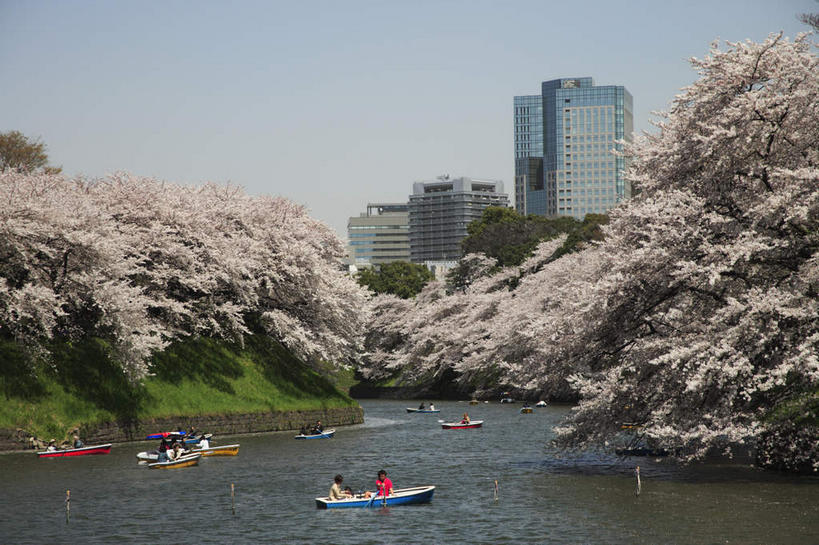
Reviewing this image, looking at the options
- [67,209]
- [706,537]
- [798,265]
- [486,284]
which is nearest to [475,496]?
[706,537]

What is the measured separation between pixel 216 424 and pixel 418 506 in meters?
26.8

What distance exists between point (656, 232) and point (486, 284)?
75862mm

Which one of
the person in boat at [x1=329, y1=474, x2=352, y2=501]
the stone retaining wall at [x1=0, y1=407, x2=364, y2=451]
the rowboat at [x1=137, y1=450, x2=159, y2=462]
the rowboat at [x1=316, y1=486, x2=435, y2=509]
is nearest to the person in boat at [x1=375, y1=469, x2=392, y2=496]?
the rowboat at [x1=316, y1=486, x2=435, y2=509]

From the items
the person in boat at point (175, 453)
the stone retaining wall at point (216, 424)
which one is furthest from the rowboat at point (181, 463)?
the stone retaining wall at point (216, 424)

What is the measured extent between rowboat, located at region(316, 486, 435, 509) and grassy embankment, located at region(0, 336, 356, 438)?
69.4ft

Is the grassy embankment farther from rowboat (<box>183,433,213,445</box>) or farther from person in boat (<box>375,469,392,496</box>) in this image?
person in boat (<box>375,469,392,496</box>)

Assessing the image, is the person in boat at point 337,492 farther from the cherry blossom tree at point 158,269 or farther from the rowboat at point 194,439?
the cherry blossom tree at point 158,269

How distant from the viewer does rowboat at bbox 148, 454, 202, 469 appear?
42594mm

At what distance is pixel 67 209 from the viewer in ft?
165

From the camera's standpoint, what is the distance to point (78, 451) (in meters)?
45.5

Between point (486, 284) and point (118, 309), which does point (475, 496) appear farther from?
point (486, 284)

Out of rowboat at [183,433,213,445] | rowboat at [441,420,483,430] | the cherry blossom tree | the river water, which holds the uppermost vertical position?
the cherry blossom tree

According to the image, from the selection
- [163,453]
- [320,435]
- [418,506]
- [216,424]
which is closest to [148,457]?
[163,453]

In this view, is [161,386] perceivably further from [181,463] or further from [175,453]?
[181,463]
